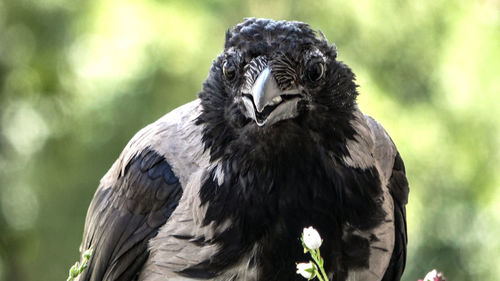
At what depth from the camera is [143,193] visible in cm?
333

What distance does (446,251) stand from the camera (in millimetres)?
5539

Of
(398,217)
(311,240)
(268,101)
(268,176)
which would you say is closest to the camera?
(311,240)

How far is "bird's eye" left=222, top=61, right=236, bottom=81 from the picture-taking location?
9.16 ft

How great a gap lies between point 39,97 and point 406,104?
3.57 metres

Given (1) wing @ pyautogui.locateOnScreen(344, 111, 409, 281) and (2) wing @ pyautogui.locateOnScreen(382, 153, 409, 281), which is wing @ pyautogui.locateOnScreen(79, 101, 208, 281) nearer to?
(1) wing @ pyautogui.locateOnScreen(344, 111, 409, 281)

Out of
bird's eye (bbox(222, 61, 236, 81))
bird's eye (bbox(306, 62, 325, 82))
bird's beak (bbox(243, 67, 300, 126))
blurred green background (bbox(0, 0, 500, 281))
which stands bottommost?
bird's beak (bbox(243, 67, 300, 126))

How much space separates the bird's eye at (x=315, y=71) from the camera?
2748 mm

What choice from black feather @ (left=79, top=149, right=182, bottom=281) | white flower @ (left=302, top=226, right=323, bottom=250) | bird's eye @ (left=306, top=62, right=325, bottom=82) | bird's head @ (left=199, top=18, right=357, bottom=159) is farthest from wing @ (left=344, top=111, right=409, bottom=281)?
white flower @ (left=302, top=226, right=323, bottom=250)

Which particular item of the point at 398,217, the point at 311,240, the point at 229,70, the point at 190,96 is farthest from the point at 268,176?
the point at 190,96

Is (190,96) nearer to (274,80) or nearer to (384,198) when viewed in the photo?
(384,198)

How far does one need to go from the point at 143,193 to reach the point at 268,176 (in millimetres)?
650

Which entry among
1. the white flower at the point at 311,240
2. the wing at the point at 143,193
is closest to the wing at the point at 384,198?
the wing at the point at 143,193

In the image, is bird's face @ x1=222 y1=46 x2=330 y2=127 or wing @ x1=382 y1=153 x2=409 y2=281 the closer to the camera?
bird's face @ x1=222 y1=46 x2=330 y2=127

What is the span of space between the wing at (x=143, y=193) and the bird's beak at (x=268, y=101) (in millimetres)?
521
